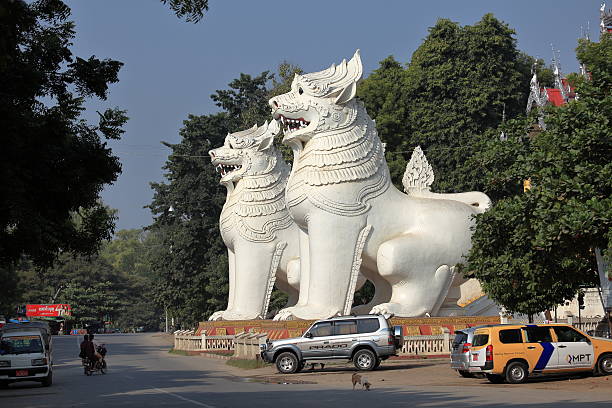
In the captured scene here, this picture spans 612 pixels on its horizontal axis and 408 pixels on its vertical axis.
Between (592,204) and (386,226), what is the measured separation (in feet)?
34.3

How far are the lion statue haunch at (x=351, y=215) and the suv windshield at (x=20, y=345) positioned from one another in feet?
23.7

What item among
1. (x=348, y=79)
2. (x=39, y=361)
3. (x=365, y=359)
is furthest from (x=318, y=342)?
(x=348, y=79)

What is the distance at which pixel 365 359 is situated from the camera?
22.9m

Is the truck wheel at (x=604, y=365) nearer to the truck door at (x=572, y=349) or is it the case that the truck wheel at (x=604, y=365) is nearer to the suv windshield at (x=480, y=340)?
the truck door at (x=572, y=349)

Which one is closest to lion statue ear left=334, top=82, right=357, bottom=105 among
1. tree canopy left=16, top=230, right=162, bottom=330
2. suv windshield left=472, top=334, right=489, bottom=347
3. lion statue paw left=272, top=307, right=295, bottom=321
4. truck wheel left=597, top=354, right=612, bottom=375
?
lion statue paw left=272, top=307, right=295, bottom=321

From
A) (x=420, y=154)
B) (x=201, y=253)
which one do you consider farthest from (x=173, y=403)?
(x=201, y=253)

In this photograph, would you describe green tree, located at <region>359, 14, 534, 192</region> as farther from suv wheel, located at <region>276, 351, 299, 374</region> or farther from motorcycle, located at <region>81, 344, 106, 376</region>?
suv wheel, located at <region>276, 351, 299, 374</region>

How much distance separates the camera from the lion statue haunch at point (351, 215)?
26500 millimetres

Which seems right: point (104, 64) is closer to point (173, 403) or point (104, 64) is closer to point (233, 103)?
point (173, 403)

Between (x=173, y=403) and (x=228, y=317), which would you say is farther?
(x=228, y=317)

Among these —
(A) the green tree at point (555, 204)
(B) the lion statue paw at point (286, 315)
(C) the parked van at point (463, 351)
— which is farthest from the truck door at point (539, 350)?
(B) the lion statue paw at point (286, 315)

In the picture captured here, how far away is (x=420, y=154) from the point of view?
30.6m

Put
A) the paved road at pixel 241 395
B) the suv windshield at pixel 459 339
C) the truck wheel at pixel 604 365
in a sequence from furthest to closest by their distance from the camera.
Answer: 1. the suv windshield at pixel 459 339
2. the truck wheel at pixel 604 365
3. the paved road at pixel 241 395

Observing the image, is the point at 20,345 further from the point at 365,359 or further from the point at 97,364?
the point at 365,359
